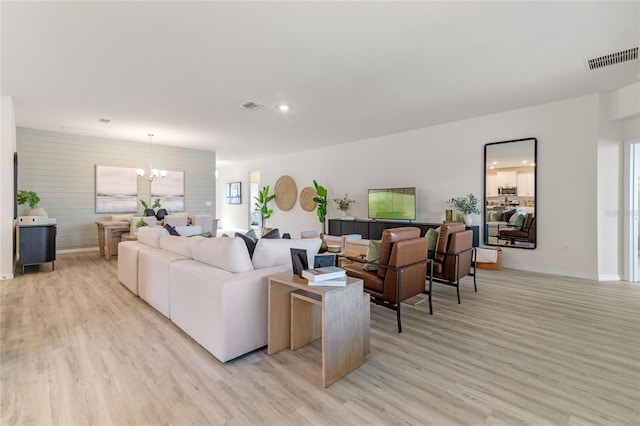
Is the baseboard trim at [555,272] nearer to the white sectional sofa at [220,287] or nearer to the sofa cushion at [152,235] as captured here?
the white sectional sofa at [220,287]

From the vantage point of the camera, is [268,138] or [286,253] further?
[268,138]

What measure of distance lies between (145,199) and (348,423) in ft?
26.7

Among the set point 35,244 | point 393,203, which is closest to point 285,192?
point 393,203

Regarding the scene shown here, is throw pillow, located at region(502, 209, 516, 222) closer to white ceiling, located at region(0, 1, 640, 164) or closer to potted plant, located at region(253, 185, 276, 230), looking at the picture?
white ceiling, located at region(0, 1, 640, 164)

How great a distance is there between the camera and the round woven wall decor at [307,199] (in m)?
8.98

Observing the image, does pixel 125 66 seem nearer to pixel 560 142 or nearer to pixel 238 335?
pixel 238 335

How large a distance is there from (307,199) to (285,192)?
1110 millimetres

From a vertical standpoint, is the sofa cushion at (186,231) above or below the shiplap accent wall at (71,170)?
below

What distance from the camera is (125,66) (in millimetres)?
3486

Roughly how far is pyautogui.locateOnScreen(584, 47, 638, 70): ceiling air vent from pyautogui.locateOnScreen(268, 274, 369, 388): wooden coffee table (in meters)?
3.82

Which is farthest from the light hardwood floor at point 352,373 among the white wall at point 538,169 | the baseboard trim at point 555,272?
the white wall at point 538,169

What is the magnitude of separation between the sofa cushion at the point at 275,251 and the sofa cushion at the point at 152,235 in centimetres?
180

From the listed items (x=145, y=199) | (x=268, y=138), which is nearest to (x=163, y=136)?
(x=145, y=199)

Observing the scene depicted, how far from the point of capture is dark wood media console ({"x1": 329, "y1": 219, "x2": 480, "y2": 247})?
5.89m
